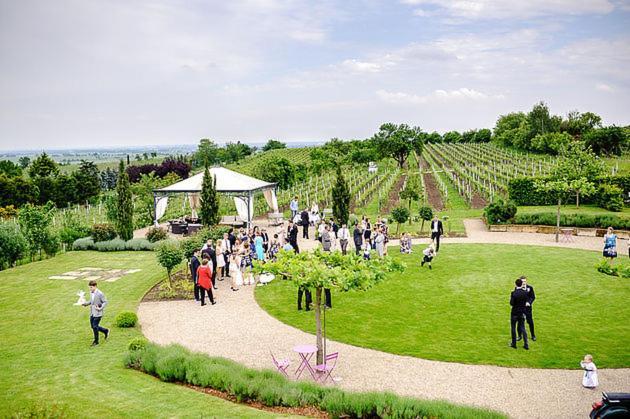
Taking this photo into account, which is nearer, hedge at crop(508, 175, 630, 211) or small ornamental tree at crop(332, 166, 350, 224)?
small ornamental tree at crop(332, 166, 350, 224)

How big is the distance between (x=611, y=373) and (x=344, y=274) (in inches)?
224

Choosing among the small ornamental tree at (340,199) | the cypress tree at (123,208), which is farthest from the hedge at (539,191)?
the cypress tree at (123,208)

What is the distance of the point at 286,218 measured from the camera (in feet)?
106

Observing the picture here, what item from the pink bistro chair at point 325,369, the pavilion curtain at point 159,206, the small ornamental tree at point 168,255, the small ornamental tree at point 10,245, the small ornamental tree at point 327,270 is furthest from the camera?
the pavilion curtain at point 159,206

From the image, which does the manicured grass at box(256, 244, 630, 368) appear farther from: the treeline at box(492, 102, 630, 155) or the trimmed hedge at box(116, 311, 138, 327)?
the treeline at box(492, 102, 630, 155)

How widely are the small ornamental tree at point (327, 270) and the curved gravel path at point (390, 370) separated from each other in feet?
4.21

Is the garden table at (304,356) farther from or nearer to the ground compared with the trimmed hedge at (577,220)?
nearer to the ground

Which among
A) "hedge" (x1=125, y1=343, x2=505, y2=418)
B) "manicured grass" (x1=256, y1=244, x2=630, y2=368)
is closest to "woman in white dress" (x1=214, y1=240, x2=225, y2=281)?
"manicured grass" (x1=256, y1=244, x2=630, y2=368)

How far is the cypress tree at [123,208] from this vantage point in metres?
23.6

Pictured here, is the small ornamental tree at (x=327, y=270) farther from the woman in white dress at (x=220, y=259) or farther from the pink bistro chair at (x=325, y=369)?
the woman in white dress at (x=220, y=259)

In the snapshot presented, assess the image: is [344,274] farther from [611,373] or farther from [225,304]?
[225,304]

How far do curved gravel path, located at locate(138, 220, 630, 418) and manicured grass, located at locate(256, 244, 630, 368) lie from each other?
0.45 meters

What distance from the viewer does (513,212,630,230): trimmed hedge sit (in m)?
24.4

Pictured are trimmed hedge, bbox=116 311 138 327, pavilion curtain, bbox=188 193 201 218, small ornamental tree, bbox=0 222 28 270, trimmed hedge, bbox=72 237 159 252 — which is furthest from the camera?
pavilion curtain, bbox=188 193 201 218
